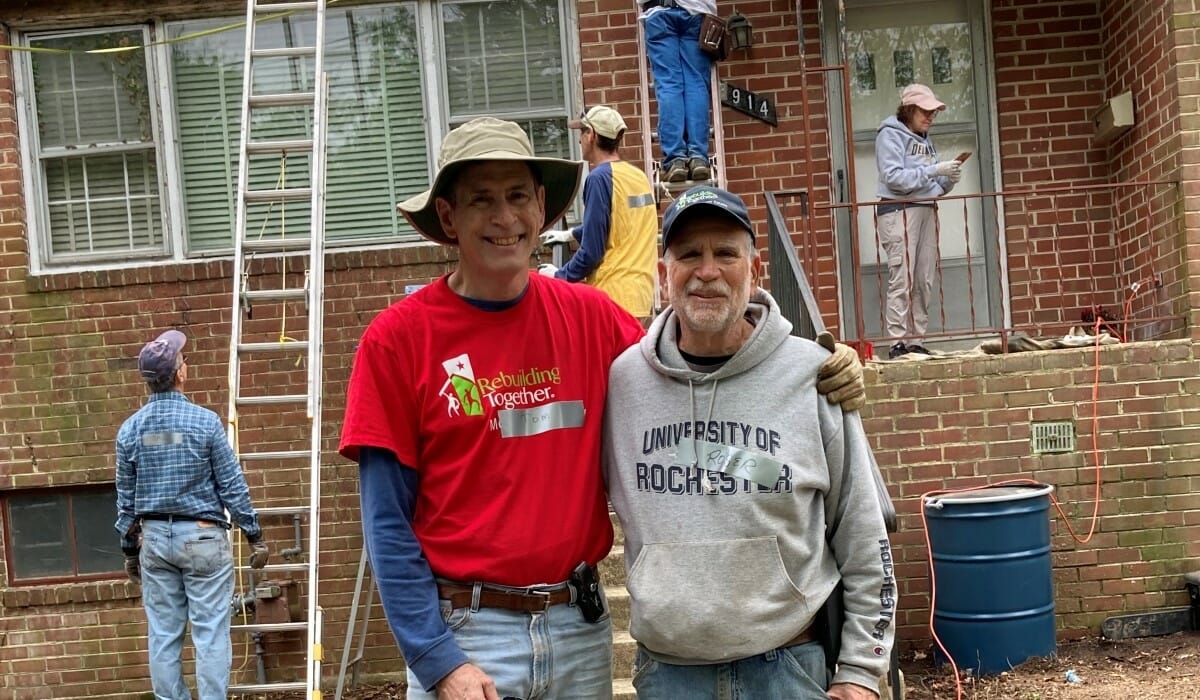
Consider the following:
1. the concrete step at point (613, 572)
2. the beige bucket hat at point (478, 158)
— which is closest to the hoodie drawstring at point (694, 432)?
the beige bucket hat at point (478, 158)

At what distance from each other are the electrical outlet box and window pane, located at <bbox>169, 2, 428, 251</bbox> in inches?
168

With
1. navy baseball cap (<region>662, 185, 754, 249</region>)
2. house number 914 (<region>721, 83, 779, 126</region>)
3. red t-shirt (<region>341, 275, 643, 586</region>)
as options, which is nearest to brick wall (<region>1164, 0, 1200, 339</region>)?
house number 914 (<region>721, 83, 779, 126</region>)

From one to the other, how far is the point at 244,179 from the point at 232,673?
3014mm

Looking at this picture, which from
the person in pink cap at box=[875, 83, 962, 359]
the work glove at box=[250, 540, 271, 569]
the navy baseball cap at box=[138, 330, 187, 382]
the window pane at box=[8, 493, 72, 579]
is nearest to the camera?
the navy baseball cap at box=[138, 330, 187, 382]

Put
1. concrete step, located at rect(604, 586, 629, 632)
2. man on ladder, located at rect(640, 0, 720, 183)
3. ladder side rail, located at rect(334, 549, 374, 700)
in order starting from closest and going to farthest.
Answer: concrete step, located at rect(604, 586, 629, 632) → man on ladder, located at rect(640, 0, 720, 183) → ladder side rail, located at rect(334, 549, 374, 700)

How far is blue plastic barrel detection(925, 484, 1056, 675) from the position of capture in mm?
5605

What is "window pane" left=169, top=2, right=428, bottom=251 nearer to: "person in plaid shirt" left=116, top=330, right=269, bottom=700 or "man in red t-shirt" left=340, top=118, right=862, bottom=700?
"person in plaid shirt" left=116, top=330, right=269, bottom=700

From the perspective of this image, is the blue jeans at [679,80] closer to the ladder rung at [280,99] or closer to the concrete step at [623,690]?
the ladder rung at [280,99]

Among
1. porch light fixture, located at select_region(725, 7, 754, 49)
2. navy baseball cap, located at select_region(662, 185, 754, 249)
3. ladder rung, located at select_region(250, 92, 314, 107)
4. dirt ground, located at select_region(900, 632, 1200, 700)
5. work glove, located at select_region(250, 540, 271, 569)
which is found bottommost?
dirt ground, located at select_region(900, 632, 1200, 700)

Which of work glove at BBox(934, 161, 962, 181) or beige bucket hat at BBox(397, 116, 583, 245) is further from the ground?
work glove at BBox(934, 161, 962, 181)

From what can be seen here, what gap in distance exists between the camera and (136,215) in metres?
7.36

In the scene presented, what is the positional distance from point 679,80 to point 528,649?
432 centimetres

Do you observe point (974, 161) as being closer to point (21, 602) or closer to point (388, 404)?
point (388, 404)

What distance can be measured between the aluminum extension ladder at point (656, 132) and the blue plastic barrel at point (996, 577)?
7.31 ft
